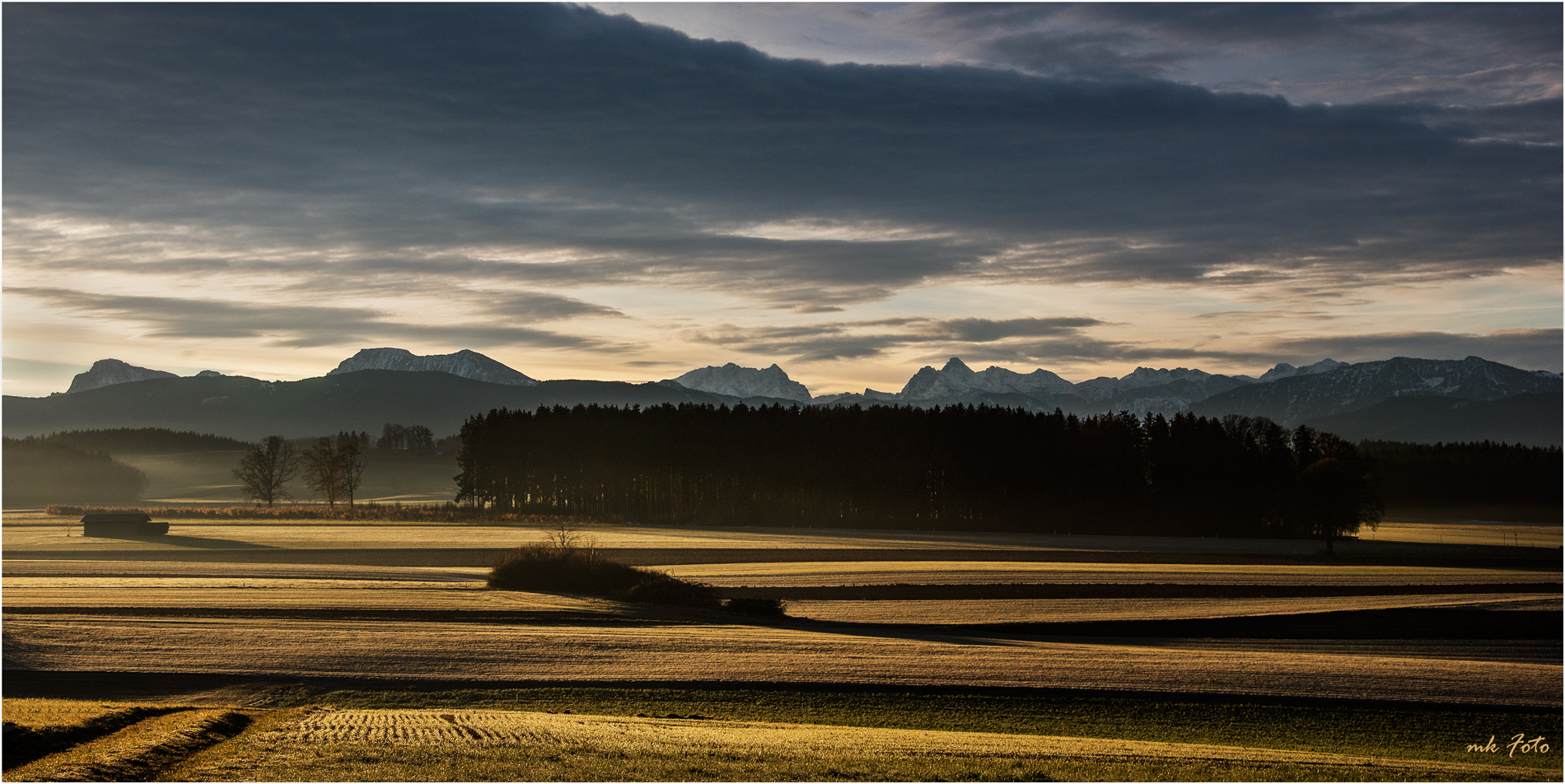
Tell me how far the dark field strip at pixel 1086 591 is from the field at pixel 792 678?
327 mm

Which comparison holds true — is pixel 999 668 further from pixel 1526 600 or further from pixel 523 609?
pixel 1526 600

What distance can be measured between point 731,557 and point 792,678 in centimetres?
4001

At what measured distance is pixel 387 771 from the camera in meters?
16.6

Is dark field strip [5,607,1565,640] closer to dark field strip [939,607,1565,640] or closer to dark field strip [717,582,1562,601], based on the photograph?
dark field strip [939,607,1565,640]

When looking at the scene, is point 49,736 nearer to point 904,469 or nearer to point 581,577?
point 581,577

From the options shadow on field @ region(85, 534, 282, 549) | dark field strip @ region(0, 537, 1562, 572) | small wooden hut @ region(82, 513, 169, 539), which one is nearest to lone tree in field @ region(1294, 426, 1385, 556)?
dark field strip @ region(0, 537, 1562, 572)

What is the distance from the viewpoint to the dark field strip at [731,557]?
6172cm

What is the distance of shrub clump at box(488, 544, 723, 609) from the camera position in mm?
42969

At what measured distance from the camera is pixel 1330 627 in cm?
3691

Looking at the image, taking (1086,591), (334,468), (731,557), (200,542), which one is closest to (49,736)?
(1086,591)

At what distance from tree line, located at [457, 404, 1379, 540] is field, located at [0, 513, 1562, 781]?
52785mm

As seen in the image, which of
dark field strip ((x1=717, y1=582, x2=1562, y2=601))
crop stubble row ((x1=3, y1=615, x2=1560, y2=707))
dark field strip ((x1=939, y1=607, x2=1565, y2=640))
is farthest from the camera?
dark field strip ((x1=717, y1=582, x2=1562, y2=601))

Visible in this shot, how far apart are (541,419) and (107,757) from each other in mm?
116136

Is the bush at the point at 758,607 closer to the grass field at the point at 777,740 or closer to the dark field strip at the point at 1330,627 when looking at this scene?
the dark field strip at the point at 1330,627
